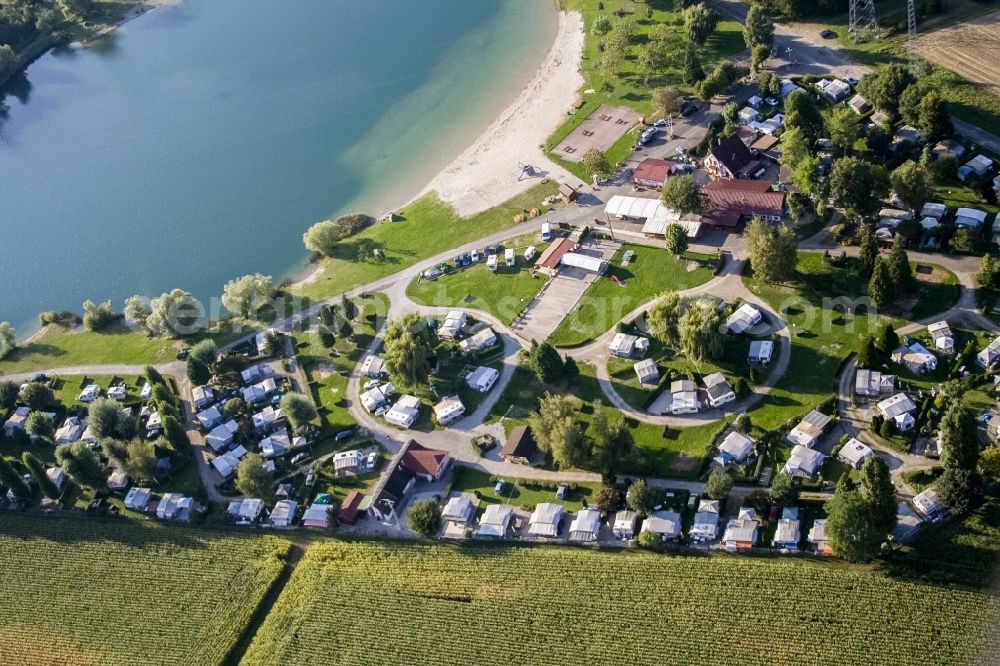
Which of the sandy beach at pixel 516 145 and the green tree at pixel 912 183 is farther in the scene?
the sandy beach at pixel 516 145

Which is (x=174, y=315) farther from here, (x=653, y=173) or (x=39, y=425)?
(x=653, y=173)

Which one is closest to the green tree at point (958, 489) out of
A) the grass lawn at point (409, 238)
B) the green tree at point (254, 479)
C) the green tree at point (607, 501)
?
the green tree at point (607, 501)

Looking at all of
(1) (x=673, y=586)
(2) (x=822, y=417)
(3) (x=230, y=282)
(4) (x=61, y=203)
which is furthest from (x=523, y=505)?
(4) (x=61, y=203)

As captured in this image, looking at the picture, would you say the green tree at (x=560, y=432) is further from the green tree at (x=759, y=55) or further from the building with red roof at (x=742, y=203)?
the green tree at (x=759, y=55)

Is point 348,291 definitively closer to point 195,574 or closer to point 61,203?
point 195,574

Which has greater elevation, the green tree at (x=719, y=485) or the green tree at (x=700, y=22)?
the green tree at (x=700, y=22)

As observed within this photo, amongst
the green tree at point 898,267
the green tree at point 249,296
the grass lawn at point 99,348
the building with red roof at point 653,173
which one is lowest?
the grass lawn at point 99,348
